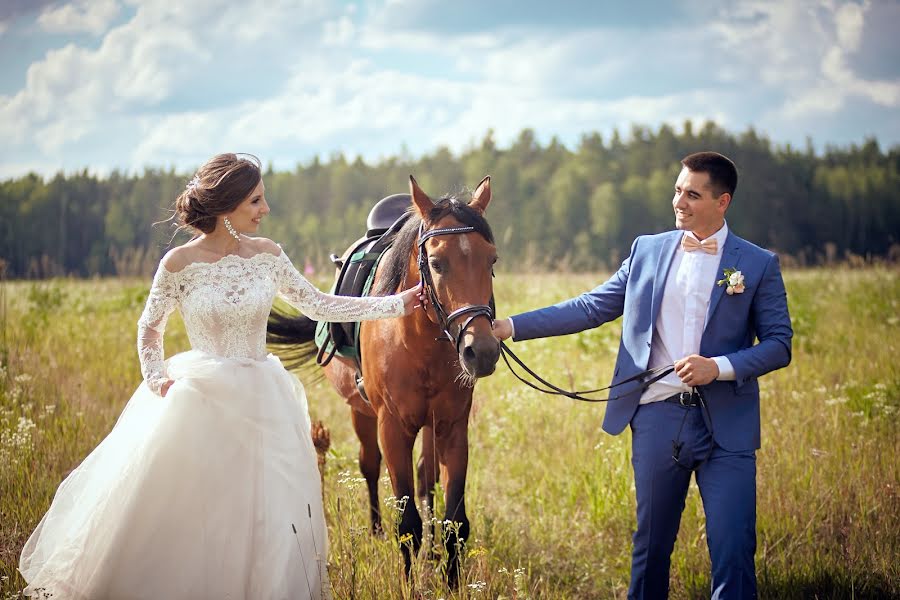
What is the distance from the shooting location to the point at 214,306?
316cm

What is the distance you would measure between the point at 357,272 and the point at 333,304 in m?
1.15

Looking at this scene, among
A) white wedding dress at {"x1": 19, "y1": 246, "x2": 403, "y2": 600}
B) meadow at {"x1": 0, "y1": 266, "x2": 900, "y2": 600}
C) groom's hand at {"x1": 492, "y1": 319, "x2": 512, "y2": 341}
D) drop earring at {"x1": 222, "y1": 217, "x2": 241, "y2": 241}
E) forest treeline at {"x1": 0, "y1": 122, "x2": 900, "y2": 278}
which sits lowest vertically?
meadow at {"x1": 0, "y1": 266, "x2": 900, "y2": 600}

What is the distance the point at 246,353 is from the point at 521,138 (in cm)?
5425

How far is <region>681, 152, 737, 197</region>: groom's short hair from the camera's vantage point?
3197 mm

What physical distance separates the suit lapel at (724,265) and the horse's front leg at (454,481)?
4.64ft

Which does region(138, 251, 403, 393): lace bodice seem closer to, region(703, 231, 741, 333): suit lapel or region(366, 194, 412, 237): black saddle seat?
region(366, 194, 412, 237): black saddle seat

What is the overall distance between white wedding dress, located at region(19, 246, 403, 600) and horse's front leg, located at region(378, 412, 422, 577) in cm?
68

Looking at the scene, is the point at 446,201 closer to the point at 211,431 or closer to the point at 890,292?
the point at 211,431

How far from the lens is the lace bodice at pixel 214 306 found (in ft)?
10.4

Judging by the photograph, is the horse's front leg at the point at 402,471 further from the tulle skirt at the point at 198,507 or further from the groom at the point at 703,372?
the groom at the point at 703,372

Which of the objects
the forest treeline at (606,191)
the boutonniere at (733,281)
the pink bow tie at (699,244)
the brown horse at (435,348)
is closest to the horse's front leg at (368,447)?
the brown horse at (435,348)

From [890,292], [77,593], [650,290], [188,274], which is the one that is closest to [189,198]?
[188,274]

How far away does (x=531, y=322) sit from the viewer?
3.67 metres

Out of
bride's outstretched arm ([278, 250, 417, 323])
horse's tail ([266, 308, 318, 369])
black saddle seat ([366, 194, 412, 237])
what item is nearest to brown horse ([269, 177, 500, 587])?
bride's outstretched arm ([278, 250, 417, 323])
